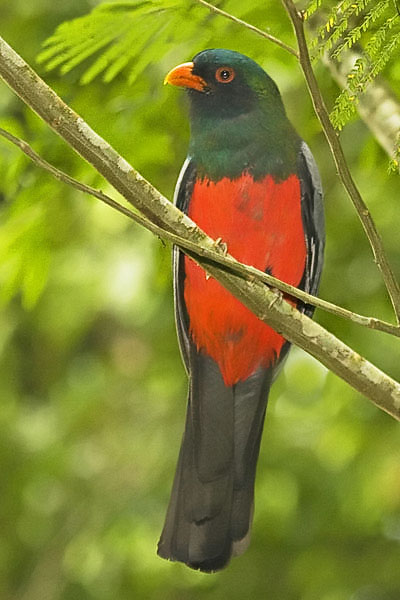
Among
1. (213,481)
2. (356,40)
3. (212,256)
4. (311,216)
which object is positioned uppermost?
(311,216)

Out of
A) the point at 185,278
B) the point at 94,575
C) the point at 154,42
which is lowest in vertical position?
the point at 94,575

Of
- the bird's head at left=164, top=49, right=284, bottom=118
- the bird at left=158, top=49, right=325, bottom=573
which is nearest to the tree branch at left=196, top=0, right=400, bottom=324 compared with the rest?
the bird at left=158, top=49, right=325, bottom=573

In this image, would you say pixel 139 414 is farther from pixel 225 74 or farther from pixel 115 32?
pixel 115 32

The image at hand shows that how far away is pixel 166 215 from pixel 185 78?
3.38 ft

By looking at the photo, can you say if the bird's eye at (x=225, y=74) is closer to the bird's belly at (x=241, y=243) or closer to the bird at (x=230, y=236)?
the bird at (x=230, y=236)

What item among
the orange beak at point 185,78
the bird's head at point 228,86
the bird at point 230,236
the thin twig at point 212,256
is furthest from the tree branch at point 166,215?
the bird's head at point 228,86

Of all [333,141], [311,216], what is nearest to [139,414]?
[311,216]

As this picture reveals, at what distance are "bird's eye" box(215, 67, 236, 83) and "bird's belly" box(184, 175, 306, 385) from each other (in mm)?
350

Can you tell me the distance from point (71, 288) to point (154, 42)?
9.67 feet

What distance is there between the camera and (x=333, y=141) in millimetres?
2107

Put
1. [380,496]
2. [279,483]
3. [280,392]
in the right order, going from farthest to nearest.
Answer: [280,392], [279,483], [380,496]

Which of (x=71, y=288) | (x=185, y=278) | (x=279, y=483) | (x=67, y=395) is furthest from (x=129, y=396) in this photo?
(x=185, y=278)

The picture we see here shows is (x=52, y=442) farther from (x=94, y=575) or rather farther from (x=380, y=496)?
(x=380, y=496)

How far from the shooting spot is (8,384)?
652cm
